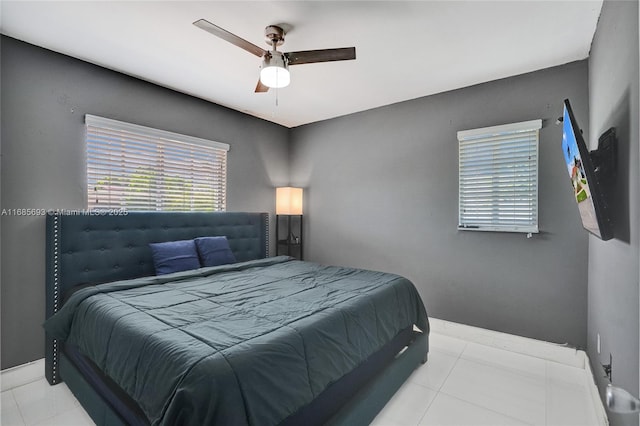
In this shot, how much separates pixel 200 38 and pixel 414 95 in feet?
7.61

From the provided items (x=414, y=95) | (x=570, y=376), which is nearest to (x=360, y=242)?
(x=414, y=95)

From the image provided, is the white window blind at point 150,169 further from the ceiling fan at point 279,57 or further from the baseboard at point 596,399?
the baseboard at point 596,399

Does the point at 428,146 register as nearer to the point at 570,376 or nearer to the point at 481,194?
the point at 481,194

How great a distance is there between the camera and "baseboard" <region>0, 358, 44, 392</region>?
226 cm

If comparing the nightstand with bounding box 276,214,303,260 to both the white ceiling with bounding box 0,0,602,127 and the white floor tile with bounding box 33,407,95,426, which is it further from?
the white floor tile with bounding box 33,407,95,426

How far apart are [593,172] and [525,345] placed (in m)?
2.13

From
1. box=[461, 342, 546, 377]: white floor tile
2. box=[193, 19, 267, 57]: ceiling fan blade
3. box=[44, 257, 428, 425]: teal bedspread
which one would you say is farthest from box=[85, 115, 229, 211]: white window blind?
box=[461, 342, 546, 377]: white floor tile

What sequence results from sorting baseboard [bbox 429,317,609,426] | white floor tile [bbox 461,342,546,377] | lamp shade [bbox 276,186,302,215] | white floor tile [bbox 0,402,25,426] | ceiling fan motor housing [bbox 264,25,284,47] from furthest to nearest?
lamp shade [bbox 276,186,302,215] < white floor tile [bbox 461,342,546,377] < baseboard [bbox 429,317,609,426] < ceiling fan motor housing [bbox 264,25,284,47] < white floor tile [bbox 0,402,25,426]

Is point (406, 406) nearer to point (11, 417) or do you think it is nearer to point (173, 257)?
point (173, 257)

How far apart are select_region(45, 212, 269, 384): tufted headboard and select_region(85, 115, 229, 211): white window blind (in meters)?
0.25

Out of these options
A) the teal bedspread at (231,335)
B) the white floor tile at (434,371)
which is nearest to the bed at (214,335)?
the teal bedspread at (231,335)

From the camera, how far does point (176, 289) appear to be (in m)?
2.31

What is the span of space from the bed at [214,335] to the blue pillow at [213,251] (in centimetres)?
33

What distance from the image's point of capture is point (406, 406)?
2084 millimetres
